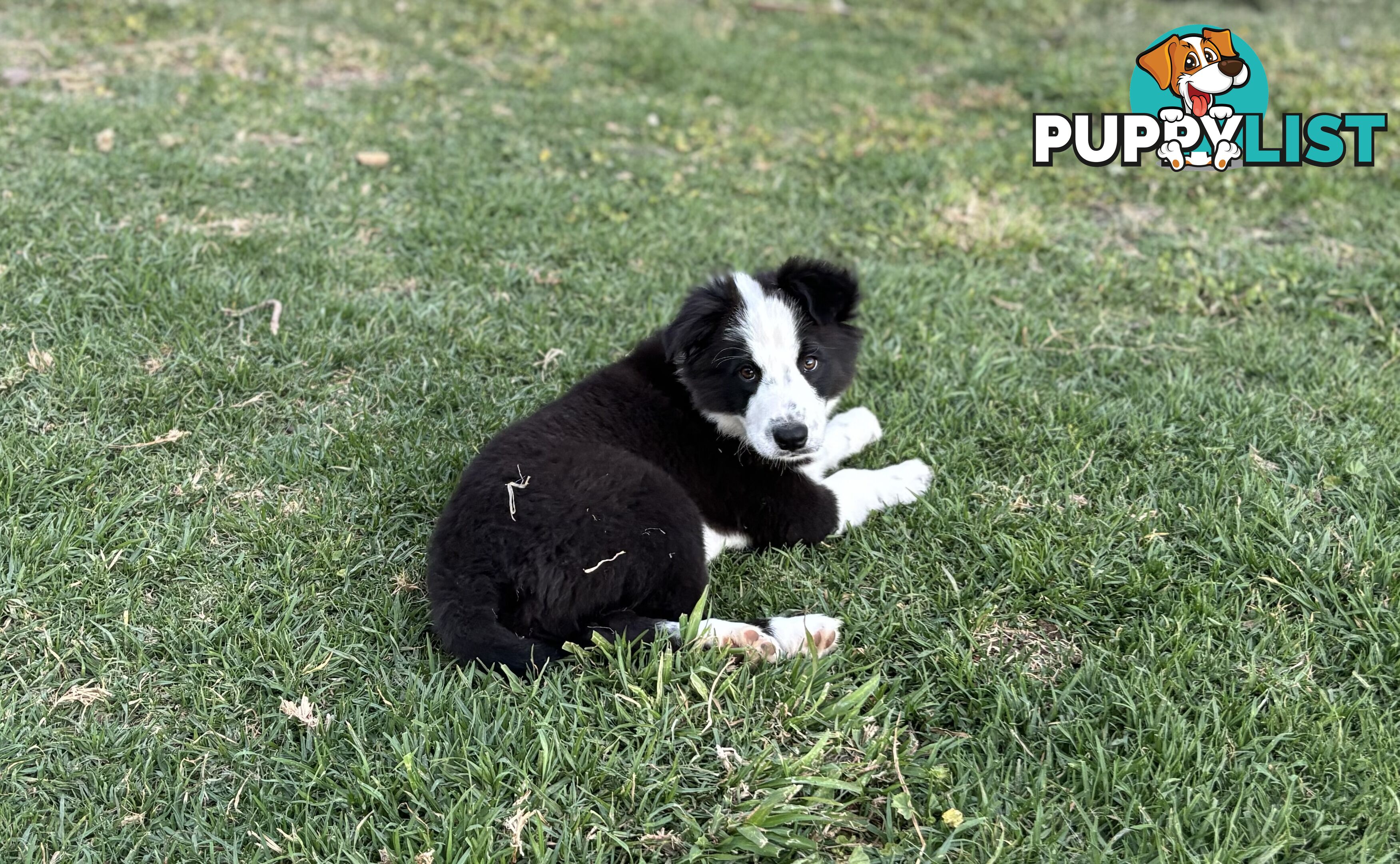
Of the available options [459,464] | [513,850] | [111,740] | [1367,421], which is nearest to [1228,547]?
[1367,421]

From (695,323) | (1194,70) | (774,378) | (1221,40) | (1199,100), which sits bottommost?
(774,378)

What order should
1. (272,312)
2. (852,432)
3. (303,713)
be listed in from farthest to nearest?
(272,312)
(852,432)
(303,713)

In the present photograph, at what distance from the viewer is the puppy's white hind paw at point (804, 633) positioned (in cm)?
238

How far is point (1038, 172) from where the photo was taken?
5.50 metres

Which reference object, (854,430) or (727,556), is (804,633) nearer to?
(727,556)

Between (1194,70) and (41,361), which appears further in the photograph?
(1194,70)

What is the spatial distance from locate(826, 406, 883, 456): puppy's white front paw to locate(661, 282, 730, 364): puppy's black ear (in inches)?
26.0

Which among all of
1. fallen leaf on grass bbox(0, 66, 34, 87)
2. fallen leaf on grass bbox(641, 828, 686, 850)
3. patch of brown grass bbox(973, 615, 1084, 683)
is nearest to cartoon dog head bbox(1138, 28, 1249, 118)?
patch of brown grass bbox(973, 615, 1084, 683)

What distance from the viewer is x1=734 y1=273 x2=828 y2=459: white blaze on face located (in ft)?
8.68

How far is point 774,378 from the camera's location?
108 inches

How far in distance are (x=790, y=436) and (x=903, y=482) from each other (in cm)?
63

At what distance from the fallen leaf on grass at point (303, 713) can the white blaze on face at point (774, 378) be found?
1354 millimetres

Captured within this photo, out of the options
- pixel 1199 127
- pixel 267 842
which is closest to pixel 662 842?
pixel 267 842

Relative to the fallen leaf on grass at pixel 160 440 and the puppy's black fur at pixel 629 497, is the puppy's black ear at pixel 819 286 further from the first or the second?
the fallen leaf on grass at pixel 160 440
